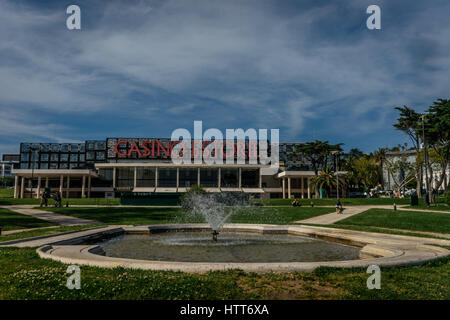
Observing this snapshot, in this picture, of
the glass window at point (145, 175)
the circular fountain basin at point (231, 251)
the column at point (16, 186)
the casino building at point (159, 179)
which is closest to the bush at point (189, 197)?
the circular fountain basin at point (231, 251)

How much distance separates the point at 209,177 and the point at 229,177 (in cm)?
475

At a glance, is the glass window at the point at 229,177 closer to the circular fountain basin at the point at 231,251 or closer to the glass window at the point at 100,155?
the glass window at the point at 100,155

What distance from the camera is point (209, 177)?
76.4 meters

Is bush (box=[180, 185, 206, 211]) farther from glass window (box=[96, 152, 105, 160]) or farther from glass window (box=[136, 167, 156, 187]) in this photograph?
glass window (box=[96, 152, 105, 160])

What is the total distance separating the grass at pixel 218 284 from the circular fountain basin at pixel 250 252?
0.39 meters

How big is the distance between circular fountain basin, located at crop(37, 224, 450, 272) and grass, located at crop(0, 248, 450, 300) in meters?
0.39

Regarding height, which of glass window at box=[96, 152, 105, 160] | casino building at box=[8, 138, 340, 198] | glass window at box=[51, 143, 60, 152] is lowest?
casino building at box=[8, 138, 340, 198]

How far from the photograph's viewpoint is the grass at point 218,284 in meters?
5.70

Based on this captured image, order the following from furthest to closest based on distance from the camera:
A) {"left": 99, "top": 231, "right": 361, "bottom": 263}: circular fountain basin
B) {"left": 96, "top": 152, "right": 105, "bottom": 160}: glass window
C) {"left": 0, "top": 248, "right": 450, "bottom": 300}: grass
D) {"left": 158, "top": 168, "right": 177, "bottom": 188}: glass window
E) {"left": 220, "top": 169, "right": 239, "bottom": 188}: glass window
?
{"left": 96, "top": 152, "right": 105, "bottom": 160}: glass window, {"left": 220, "top": 169, "right": 239, "bottom": 188}: glass window, {"left": 158, "top": 168, "right": 177, "bottom": 188}: glass window, {"left": 99, "top": 231, "right": 361, "bottom": 263}: circular fountain basin, {"left": 0, "top": 248, "right": 450, "bottom": 300}: grass

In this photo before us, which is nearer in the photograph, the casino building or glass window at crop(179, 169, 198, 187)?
the casino building

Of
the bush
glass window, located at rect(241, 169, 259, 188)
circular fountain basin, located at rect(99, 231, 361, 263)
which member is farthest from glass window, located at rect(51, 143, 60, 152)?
circular fountain basin, located at rect(99, 231, 361, 263)

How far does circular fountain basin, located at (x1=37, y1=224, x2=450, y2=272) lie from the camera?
7543 millimetres

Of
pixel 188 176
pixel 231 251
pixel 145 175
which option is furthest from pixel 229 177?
pixel 231 251
